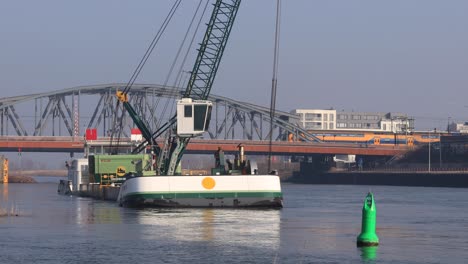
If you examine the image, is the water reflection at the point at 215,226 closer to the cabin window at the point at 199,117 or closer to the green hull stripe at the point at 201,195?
the green hull stripe at the point at 201,195

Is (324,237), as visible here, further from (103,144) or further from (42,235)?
A: (103,144)

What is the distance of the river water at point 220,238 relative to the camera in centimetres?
3519

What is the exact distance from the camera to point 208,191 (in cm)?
6506

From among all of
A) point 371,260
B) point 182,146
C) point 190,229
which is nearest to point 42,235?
point 190,229

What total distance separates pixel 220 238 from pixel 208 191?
22.8 metres

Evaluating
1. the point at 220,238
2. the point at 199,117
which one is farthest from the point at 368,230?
the point at 199,117

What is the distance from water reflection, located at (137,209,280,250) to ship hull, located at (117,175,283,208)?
111 centimetres

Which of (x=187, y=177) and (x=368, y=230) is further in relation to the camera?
(x=187, y=177)

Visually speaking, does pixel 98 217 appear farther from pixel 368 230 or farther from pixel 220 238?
pixel 368 230

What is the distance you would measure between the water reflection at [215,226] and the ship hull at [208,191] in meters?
1.11

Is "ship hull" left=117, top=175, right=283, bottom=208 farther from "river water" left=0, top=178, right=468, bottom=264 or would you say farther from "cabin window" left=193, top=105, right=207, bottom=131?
"cabin window" left=193, top=105, right=207, bottom=131

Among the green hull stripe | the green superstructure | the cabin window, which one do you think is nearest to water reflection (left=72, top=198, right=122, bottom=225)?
the green hull stripe

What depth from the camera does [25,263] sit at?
3288 cm

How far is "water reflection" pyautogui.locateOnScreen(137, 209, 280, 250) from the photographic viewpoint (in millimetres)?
42000
